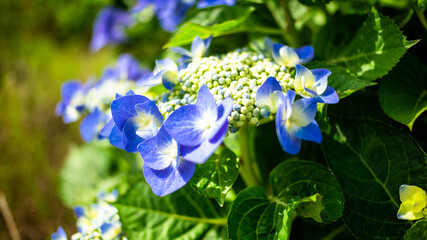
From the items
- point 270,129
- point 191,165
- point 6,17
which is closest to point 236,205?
point 191,165

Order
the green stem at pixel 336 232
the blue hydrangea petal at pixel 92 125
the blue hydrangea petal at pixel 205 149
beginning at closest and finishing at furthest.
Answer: the blue hydrangea petal at pixel 205 149, the green stem at pixel 336 232, the blue hydrangea petal at pixel 92 125

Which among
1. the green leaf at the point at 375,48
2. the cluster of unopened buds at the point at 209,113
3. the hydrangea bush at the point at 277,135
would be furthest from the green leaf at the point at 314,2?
the cluster of unopened buds at the point at 209,113

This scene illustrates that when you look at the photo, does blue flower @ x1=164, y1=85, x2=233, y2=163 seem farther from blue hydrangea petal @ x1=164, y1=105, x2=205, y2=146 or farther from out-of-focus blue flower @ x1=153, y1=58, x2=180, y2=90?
out-of-focus blue flower @ x1=153, y1=58, x2=180, y2=90

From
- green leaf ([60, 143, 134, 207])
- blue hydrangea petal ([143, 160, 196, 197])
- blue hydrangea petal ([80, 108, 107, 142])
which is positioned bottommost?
green leaf ([60, 143, 134, 207])

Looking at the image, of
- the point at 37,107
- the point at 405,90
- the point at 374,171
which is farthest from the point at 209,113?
the point at 37,107

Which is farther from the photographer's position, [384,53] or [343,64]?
[343,64]

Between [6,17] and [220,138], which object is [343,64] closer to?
[220,138]

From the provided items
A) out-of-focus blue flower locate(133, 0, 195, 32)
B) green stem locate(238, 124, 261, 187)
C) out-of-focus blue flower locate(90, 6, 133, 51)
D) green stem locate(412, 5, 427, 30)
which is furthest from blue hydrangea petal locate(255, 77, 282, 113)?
out-of-focus blue flower locate(90, 6, 133, 51)

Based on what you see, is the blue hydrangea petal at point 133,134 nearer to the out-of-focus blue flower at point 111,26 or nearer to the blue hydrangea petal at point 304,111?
the blue hydrangea petal at point 304,111
